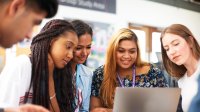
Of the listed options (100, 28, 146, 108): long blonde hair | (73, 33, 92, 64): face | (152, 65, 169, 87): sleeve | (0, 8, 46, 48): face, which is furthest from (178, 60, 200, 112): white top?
(0, 8, 46, 48): face

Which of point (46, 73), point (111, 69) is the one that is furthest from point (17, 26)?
point (111, 69)

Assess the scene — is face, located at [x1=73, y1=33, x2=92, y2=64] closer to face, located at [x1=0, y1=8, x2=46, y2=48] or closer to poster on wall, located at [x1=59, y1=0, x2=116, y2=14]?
face, located at [x1=0, y1=8, x2=46, y2=48]

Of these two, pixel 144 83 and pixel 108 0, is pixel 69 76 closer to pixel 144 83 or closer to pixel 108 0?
pixel 144 83

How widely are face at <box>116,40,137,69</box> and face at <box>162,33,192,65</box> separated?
22cm

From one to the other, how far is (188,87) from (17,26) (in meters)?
1.33

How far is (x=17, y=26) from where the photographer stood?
0.75 m

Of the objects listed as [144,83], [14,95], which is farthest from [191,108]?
[14,95]

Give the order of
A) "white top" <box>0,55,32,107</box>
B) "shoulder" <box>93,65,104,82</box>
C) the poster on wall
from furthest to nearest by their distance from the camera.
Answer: the poster on wall → "shoulder" <box>93,65,104,82</box> → "white top" <box>0,55,32,107</box>

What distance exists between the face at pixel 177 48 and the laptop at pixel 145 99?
0.50 metres

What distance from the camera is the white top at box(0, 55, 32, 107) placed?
1284 millimetres

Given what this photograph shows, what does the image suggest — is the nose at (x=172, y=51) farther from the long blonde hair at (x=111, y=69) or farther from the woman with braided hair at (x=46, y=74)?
the woman with braided hair at (x=46, y=74)

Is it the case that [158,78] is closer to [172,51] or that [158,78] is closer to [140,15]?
[172,51]

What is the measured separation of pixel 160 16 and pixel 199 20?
1097mm

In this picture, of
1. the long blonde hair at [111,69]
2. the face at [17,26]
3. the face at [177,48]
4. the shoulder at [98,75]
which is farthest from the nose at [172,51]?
the face at [17,26]
